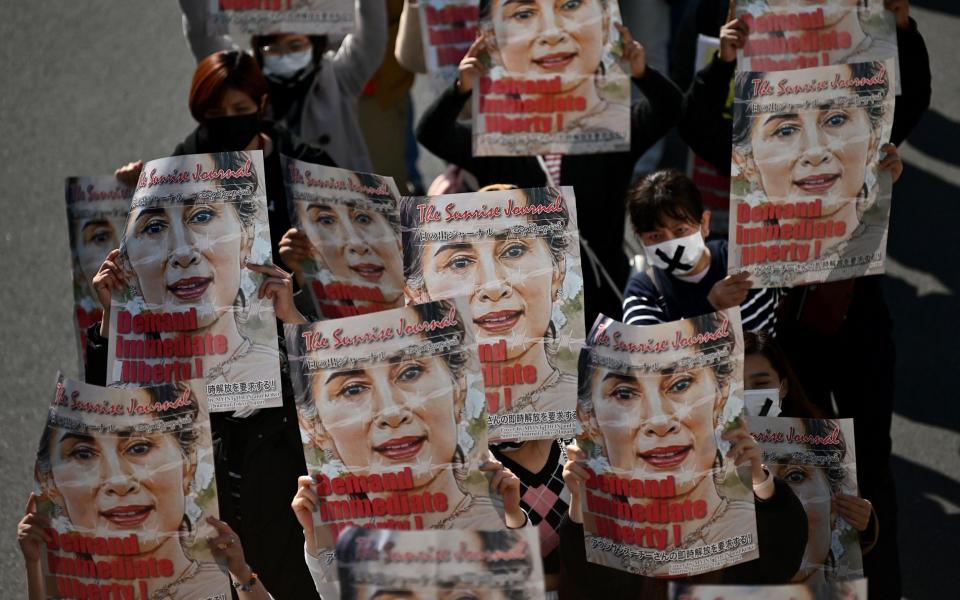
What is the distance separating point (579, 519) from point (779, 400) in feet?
2.53

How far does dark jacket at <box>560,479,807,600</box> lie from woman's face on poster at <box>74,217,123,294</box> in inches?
63.9

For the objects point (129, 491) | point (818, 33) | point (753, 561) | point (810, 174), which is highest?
point (818, 33)

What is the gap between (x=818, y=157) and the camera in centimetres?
325

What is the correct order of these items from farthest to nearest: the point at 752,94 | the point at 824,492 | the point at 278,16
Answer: the point at 278,16, the point at 752,94, the point at 824,492

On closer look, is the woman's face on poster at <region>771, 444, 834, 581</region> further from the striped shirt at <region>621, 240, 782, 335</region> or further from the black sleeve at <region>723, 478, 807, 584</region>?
the striped shirt at <region>621, 240, 782, 335</region>

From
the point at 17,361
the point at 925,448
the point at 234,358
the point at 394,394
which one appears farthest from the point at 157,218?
the point at 925,448

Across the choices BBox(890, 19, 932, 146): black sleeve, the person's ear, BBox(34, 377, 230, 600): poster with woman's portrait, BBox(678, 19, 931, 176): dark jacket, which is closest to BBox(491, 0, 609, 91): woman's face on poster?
BBox(678, 19, 931, 176): dark jacket

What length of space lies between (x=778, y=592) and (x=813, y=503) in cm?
78

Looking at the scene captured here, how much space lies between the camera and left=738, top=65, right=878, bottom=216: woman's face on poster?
3.23 m

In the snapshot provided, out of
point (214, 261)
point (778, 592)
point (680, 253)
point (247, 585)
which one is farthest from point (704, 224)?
point (247, 585)

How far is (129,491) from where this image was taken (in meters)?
2.64

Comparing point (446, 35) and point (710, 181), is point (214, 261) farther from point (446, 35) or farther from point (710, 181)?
point (710, 181)

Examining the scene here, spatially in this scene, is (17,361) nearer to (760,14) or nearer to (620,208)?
(620,208)

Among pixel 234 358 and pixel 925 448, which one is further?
pixel 925 448
